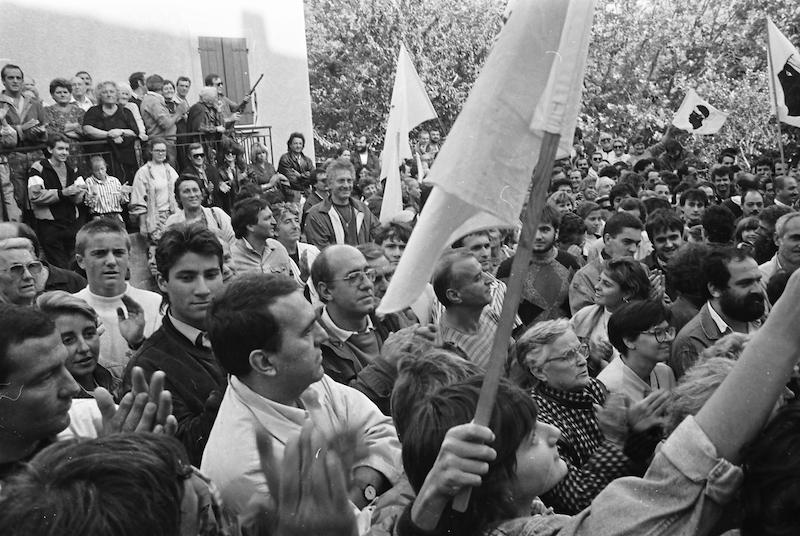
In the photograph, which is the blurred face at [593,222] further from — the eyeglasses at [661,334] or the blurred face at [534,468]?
the blurred face at [534,468]

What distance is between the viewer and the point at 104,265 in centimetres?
521

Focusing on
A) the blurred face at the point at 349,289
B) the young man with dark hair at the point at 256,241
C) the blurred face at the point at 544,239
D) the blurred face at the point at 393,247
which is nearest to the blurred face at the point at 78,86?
the young man with dark hair at the point at 256,241

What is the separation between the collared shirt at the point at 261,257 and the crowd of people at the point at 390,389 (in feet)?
0.08

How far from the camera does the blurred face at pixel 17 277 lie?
521 cm

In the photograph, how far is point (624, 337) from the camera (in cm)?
466

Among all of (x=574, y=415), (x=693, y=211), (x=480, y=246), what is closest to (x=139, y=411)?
(x=574, y=415)

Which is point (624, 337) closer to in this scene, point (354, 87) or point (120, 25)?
point (120, 25)

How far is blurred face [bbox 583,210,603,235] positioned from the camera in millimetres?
9883

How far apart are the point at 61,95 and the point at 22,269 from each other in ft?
25.7

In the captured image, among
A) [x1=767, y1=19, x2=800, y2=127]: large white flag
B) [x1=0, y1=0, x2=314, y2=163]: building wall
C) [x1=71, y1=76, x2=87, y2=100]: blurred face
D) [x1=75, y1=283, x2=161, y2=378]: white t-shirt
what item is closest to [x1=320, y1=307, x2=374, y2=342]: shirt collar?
[x1=75, y1=283, x2=161, y2=378]: white t-shirt

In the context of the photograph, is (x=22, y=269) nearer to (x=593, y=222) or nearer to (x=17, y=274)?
(x=17, y=274)

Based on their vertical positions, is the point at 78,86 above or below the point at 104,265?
above

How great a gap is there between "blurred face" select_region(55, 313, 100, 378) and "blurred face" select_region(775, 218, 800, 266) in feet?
15.2

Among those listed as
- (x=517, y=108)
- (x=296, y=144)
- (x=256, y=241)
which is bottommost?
(x=296, y=144)
